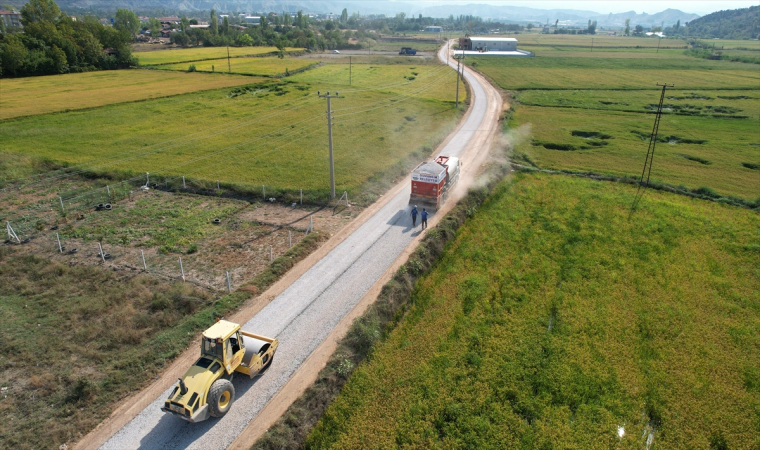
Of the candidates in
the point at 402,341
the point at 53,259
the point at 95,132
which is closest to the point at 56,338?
the point at 53,259

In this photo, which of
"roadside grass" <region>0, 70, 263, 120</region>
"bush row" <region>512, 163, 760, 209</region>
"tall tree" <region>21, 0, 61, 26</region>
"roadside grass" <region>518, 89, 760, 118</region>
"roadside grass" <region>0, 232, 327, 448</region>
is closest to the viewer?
"roadside grass" <region>0, 232, 327, 448</region>

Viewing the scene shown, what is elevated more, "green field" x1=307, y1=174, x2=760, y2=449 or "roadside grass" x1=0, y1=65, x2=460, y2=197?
"roadside grass" x1=0, y1=65, x2=460, y2=197

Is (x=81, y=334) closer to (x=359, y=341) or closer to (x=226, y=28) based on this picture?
(x=359, y=341)

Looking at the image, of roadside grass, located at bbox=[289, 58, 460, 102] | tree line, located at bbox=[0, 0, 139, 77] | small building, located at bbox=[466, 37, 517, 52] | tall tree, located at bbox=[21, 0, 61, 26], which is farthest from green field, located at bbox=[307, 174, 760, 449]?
small building, located at bbox=[466, 37, 517, 52]

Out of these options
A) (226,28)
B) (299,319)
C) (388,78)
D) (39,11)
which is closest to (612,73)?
(388,78)

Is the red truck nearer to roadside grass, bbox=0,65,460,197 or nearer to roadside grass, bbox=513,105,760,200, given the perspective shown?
roadside grass, bbox=0,65,460,197
